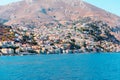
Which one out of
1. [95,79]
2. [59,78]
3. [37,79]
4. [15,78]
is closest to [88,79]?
[95,79]

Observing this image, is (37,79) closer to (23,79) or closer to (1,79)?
(23,79)

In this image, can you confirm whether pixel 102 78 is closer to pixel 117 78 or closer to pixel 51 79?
pixel 117 78

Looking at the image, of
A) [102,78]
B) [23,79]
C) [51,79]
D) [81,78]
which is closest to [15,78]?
[23,79]

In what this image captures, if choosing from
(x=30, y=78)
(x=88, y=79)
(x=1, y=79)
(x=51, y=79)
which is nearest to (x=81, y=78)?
(x=88, y=79)

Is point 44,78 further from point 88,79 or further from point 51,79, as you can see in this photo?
point 88,79

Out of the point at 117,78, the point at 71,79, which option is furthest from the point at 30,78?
the point at 117,78

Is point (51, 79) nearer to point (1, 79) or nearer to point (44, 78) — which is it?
point (44, 78)
